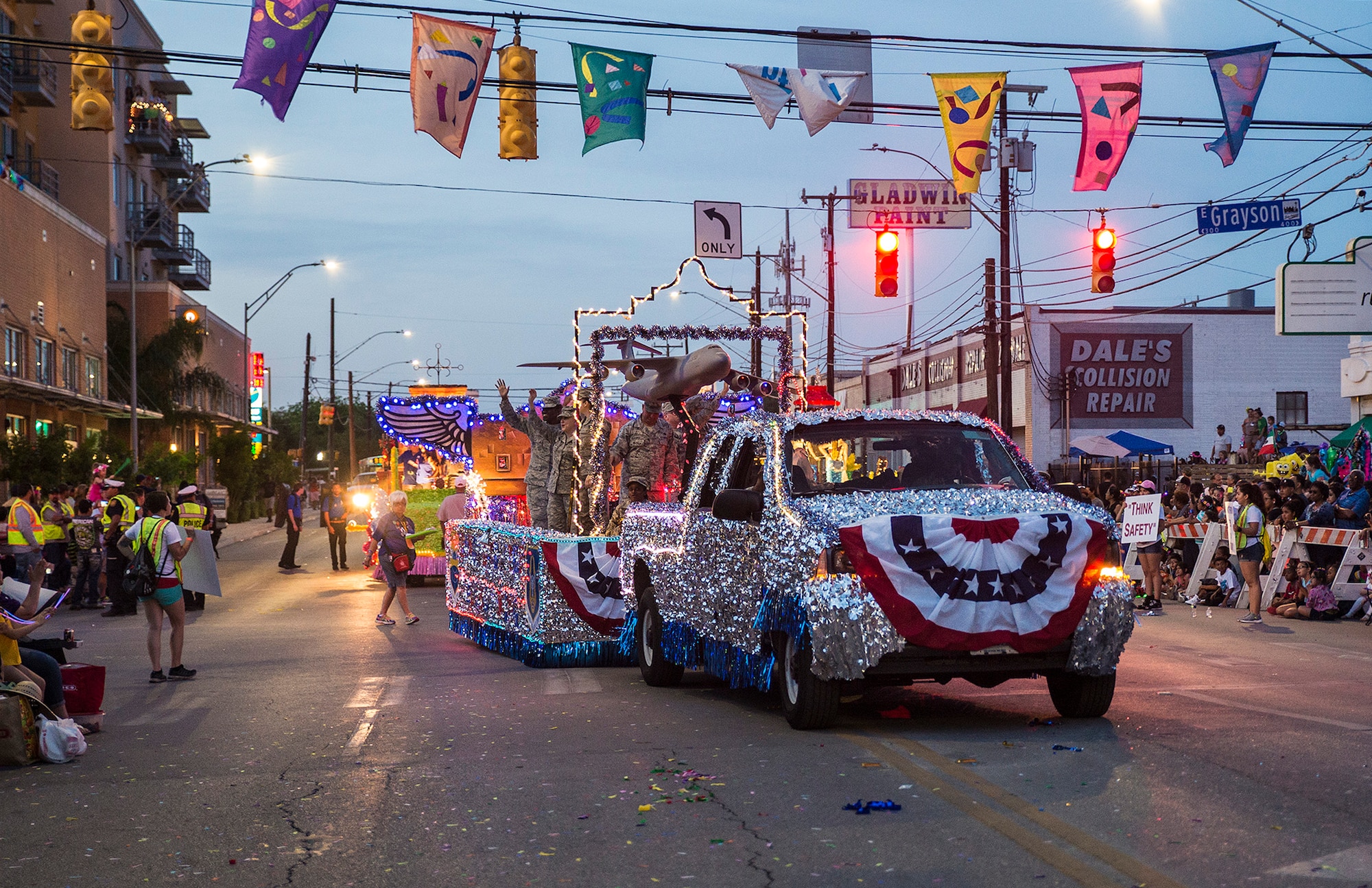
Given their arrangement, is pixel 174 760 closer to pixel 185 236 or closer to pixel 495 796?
pixel 495 796

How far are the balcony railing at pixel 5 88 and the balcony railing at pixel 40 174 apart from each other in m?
3.22

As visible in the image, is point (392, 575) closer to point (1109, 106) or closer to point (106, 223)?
point (1109, 106)

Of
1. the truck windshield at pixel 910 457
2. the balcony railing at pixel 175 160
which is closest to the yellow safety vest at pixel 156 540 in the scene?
the truck windshield at pixel 910 457

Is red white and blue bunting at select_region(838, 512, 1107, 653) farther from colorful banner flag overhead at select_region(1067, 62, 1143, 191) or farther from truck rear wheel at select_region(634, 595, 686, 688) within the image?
colorful banner flag overhead at select_region(1067, 62, 1143, 191)

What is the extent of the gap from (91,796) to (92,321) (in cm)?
4256

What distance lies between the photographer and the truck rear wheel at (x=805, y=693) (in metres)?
8.69

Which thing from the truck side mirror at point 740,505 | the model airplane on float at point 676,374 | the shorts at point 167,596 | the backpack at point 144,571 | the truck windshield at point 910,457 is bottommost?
the shorts at point 167,596

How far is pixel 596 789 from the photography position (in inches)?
288

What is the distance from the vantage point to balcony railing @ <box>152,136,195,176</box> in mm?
62906

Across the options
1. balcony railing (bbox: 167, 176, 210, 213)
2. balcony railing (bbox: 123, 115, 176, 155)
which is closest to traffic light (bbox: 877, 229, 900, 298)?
balcony railing (bbox: 123, 115, 176, 155)

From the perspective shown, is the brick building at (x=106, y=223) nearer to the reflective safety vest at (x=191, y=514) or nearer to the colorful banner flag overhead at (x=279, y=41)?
the reflective safety vest at (x=191, y=514)

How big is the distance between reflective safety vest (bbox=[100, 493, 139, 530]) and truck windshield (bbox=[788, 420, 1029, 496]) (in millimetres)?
15137

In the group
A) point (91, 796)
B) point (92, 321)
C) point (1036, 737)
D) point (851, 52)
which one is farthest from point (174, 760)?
point (92, 321)

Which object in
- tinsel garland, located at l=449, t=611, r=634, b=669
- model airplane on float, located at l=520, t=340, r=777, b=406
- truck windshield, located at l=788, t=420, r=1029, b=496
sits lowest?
tinsel garland, located at l=449, t=611, r=634, b=669
